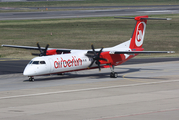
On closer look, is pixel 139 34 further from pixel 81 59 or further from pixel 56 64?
pixel 56 64

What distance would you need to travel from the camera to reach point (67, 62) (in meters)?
32.6

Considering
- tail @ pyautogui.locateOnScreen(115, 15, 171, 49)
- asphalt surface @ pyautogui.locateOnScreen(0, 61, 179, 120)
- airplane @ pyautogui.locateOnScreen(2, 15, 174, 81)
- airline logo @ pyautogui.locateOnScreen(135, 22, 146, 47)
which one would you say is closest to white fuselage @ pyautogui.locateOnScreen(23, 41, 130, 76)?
airplane @ pyautogui.locateOnScreen(2, 15, 174, 81)

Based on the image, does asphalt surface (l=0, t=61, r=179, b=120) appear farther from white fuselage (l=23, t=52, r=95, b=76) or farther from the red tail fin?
the red tail fin

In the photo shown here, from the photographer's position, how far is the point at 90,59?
113 feet

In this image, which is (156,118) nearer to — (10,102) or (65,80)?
(10,102)

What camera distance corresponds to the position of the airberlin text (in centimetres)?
3189

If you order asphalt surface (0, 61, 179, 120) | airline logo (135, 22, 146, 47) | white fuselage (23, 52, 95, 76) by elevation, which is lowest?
asphalt surface (0, 61, 179, 120)

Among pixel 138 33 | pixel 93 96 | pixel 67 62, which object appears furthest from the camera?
pixel 138 33

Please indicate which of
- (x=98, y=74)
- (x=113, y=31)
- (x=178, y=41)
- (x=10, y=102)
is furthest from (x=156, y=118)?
(x=113, y=31)

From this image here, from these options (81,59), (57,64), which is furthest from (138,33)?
(57,64)

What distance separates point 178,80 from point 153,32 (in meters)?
46.8

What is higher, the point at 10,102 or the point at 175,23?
the point at 175,23

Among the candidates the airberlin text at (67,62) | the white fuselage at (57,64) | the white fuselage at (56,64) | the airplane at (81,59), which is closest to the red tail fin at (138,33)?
the airplane at (81,59)

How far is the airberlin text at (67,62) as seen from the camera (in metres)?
31.9
